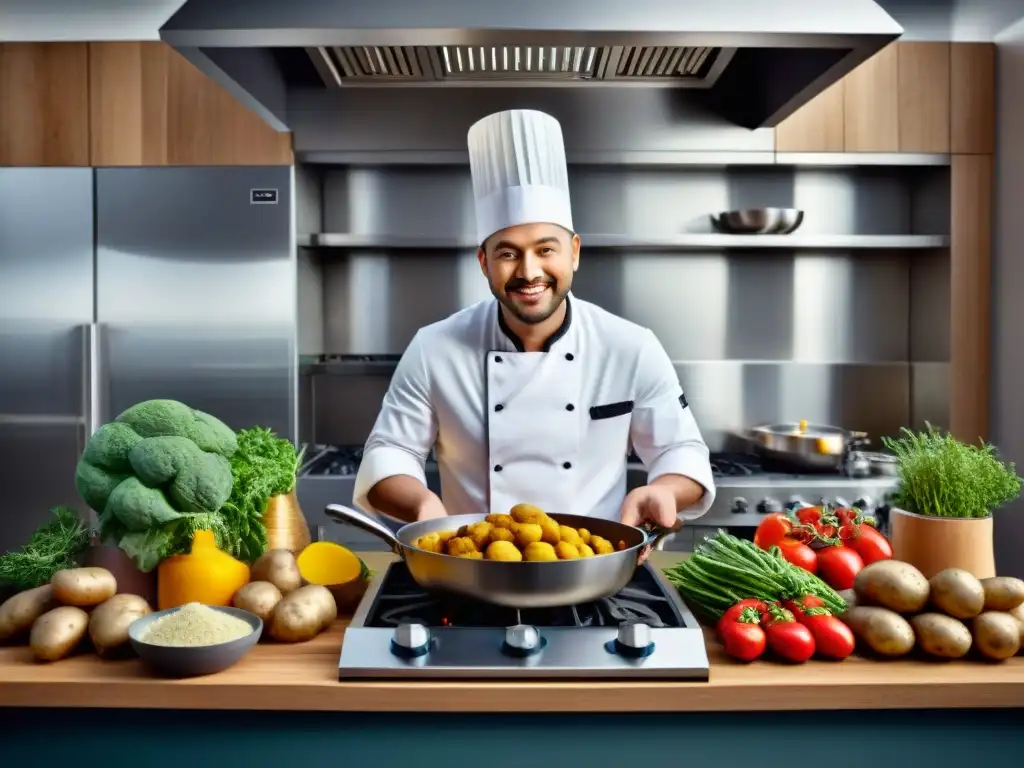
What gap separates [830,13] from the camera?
1.78m

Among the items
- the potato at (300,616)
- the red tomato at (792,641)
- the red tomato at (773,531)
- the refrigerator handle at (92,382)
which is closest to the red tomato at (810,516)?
the red tomato at (773,531)

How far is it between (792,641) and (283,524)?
90 cm

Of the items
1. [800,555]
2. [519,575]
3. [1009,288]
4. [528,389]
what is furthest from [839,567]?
[1009,288]

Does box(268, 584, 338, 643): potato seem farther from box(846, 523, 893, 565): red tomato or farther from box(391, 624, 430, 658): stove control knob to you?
box(846, 523, 893, 565): red tomato

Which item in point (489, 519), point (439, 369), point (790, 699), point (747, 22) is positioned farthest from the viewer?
point (439, 369)

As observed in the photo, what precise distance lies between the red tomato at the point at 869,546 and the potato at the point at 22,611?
137cm

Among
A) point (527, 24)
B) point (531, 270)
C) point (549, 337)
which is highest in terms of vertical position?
point (527, 24)

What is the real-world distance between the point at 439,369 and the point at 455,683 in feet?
3.75

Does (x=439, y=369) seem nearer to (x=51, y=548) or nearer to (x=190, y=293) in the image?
(x=51, y=548)

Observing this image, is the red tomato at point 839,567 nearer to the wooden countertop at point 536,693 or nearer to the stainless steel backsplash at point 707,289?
the wooden countertop at point 536,693

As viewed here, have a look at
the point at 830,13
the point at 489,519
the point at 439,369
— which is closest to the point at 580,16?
the point at 830,13

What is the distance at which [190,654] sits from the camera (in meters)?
1.15

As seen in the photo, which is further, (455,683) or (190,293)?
(190,293)

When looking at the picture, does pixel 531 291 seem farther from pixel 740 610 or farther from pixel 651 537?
pixel 740 610
